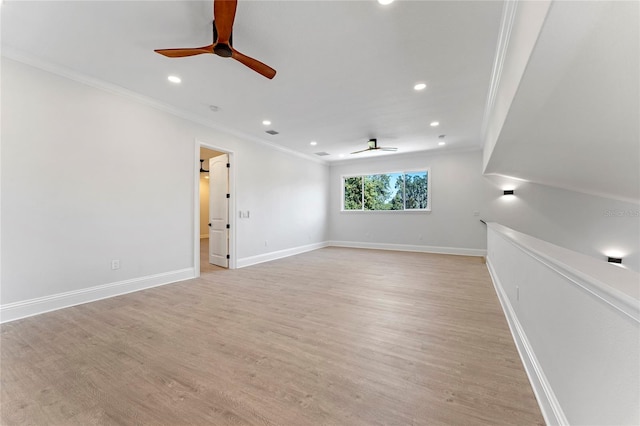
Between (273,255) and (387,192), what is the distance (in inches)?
156

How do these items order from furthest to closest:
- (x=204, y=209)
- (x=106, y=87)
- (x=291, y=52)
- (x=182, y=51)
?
1. (x=204, y=209)
2. (x=106, y=87)
3. (x=291, y=52)
4. (x=182, y=51)

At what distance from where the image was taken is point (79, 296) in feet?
10.4

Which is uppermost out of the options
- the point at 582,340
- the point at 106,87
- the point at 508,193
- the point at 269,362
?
the point at 106,87

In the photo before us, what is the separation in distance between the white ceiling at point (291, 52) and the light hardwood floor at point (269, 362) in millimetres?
2765

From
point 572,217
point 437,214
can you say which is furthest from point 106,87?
point 572,217

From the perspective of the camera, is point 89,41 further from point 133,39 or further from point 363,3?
point 363,3

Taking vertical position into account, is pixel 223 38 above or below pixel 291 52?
below

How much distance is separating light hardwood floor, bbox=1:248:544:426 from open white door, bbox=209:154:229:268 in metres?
1.85

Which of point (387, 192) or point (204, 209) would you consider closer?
point (387, 192)

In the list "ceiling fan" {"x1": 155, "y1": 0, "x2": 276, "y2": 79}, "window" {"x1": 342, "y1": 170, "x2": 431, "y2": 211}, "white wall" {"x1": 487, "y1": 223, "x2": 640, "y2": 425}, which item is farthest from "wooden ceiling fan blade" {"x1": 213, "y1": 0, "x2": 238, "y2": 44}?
"window" {"x1": 342, "y1": 170, "x2": 431, "y2": 211}

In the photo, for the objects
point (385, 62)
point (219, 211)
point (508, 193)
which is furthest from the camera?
point (508, 193)

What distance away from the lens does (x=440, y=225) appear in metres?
6.97

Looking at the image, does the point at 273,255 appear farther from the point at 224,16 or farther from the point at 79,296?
the point at 224,16

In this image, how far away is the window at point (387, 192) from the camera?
24.1 feet
